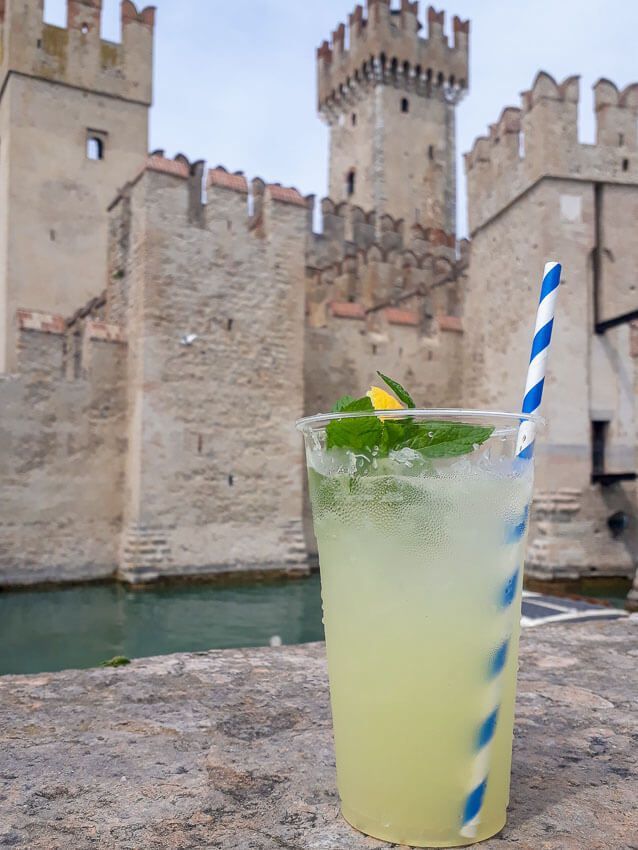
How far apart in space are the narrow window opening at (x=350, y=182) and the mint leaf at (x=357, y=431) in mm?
29736

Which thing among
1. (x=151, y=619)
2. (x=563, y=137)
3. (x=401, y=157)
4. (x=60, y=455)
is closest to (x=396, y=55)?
(x=401, y=157)

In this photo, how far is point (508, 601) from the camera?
1174 mm

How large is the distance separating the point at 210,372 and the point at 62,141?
27.2 feet

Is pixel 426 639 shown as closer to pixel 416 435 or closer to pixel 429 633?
pixel 429 633

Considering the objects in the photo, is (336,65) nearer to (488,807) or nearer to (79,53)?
(79,53)

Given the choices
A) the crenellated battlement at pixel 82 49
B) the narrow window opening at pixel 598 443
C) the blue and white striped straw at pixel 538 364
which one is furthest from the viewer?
the crenellated battlement at pixel 82 49

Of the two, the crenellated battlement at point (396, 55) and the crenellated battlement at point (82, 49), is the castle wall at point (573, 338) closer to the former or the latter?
the crenellated battlement at point (82, 49)

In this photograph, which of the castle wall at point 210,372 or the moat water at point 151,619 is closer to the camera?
the moat water at point 151,619

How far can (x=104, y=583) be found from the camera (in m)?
11.7

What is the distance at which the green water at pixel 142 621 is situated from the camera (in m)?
8.06

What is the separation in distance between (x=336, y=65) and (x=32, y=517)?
25895 mm

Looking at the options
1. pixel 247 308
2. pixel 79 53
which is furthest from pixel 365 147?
pixel 247 308

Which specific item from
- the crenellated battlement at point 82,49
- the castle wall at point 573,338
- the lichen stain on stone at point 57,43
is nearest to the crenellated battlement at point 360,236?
the crenellated battlement at point 82,49

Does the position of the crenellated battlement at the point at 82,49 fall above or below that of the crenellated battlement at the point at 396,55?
below
